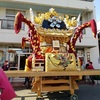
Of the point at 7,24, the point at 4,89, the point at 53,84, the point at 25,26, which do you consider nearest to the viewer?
the point at 4,89

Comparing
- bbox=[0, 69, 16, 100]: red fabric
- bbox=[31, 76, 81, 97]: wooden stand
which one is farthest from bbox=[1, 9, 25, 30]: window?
bbox=[0, 69, 16, 100]: red fabric

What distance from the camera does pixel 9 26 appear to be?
13375 mm

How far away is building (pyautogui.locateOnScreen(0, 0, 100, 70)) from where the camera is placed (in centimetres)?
1248

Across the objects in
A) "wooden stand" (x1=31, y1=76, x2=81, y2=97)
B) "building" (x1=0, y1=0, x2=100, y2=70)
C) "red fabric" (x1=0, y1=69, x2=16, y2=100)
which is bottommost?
"wooden stand" (x1=31, y1=76, x2=81, y2=97)

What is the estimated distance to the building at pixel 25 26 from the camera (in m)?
12.5

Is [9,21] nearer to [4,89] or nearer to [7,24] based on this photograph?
[7,24]

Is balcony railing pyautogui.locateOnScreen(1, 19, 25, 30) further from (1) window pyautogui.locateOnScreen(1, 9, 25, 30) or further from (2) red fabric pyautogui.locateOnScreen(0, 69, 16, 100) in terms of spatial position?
(2) red fabric pyautogui.locateOnScreen(0, 69, 16, 100)

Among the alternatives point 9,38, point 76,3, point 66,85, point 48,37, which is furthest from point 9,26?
point 66,85

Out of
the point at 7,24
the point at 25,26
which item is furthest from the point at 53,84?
the point at 7,24

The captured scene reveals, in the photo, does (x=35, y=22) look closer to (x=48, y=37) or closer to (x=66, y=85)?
(x=48, y=37)

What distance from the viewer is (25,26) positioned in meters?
12.8

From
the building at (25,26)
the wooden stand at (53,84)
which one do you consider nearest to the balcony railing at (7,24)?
the building at (25,26)

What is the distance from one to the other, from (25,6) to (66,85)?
957cm

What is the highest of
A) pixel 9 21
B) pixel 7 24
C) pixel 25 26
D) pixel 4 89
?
pixel 9 21
